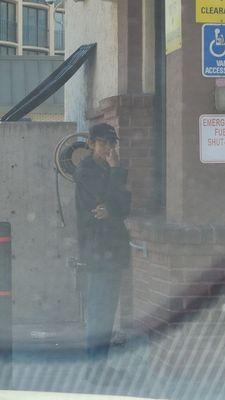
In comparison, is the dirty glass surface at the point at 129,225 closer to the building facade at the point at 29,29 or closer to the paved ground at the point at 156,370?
the paved ground at the point at 156,370

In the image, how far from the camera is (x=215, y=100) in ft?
18.4

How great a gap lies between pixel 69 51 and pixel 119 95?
380 cm

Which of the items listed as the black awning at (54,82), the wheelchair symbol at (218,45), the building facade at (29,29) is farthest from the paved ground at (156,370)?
the building facade at (29,29)

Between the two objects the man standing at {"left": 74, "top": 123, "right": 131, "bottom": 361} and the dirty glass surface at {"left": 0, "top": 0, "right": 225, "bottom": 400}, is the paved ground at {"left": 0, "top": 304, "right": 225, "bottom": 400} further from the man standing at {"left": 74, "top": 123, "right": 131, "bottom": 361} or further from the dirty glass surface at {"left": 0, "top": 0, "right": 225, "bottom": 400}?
the man standing at {"left": 74, "top": 123, "right": 131, "bottom": 361}

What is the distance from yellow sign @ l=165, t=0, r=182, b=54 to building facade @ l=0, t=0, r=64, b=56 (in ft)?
190

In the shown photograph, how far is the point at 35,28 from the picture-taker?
66000mm

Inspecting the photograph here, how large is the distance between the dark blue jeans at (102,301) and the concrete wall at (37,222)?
249cm

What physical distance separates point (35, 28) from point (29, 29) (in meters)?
0.74

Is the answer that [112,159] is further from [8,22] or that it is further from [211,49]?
[8,22]

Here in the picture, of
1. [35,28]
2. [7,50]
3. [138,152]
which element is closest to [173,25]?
[138,152]

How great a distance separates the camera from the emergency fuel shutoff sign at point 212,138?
5629mm

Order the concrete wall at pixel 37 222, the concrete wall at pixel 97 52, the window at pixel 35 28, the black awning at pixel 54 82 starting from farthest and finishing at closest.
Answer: the window at pixel 35 28 → the black awning at pixel 54 82 → the concrete wall at pixel 37 222 → the concrete wall at pixel 97 52

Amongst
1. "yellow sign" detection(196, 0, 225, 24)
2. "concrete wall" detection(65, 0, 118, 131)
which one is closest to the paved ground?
"yellow sign" detection(196, 0, 225, 24)

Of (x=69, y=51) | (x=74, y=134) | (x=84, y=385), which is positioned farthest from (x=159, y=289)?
(x=69, y=51)
